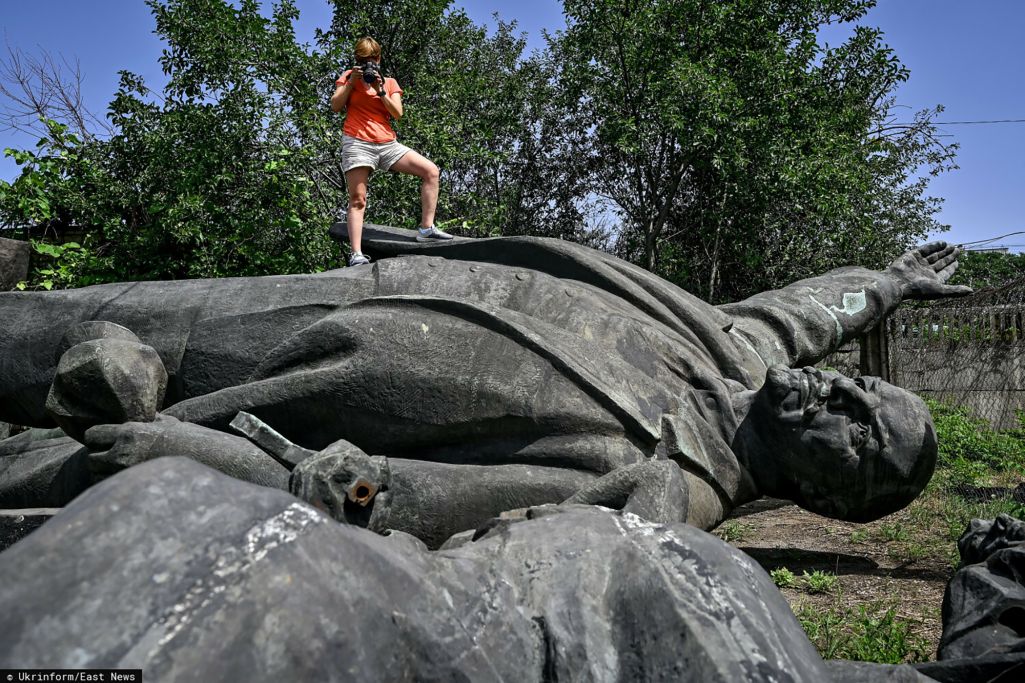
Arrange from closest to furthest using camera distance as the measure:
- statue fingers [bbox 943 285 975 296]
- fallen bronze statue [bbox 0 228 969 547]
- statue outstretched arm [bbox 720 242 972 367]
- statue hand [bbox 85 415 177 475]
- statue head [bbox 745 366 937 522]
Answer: statue hand [bbox 85 415 177 475], fallen bronze statue [bbox 0 228 969 547], statue head [bbox 745 366 937 522], statue outstretched arm [bbox 720 242 972 367], statue fingers [bbox 943 285 975 296]

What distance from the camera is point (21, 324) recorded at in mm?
3318

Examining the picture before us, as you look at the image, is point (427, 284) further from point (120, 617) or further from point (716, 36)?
point (716, 36)

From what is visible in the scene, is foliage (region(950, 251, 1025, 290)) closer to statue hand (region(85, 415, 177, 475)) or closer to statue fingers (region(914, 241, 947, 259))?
statue fingers (region(914, 241, 947, 259))

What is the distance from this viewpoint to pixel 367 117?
455 centimetres

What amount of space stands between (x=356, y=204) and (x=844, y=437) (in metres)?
2.43

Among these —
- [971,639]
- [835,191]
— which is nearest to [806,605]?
[971,639]

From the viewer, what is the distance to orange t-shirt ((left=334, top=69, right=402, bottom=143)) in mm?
4539

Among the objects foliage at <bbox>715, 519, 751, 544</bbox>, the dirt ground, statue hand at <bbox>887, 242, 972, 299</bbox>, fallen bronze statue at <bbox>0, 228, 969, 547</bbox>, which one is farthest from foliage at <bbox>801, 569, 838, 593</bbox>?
statue hand at <bbox>887, 242, 972, 299</bbox>

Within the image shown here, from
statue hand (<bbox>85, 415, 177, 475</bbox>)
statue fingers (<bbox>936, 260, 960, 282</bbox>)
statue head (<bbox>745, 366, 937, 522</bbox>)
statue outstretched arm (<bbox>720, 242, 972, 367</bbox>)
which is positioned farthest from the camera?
statue fingers (<bbox>936, 260, 960, 282</bbox>)

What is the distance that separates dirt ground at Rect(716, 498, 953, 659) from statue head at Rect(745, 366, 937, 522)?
409 mm

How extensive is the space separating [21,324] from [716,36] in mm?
8668

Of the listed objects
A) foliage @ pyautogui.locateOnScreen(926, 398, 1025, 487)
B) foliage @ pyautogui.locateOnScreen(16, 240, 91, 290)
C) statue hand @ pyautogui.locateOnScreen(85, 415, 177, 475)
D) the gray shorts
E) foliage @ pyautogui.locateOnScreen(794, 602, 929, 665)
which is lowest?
foliage @ pyautogui.locateOnScreen(794, 602, 929, 665)

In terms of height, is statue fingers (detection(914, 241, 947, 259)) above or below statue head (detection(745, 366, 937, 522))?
above

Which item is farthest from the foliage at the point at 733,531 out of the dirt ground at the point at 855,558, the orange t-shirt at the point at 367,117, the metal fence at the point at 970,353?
the metal fence at the point at 970,353
